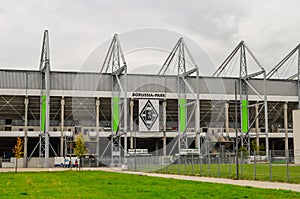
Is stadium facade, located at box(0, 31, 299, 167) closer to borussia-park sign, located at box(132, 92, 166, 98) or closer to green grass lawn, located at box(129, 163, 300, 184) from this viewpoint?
borussia-park sign, located at box(132, 92, 166, 98)

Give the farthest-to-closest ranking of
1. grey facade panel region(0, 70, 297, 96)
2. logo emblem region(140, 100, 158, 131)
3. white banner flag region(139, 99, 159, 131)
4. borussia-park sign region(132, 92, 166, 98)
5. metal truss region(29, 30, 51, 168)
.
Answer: borussia-park sign region(132, 92, 166, 98) < grey facade panel region(0, 70, 297, 96) < metal truss region(29, 30, 51, 168) < white banner flag region(139, 99, 159, 131) < logo emblem region(140, 100, 158, 131)

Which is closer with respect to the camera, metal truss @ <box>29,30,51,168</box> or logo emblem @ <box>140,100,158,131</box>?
logo emblem @ <box>140,100,158,131</box>

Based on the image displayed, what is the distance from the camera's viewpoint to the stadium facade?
69625 mm

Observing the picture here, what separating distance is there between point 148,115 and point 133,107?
10.9 metres

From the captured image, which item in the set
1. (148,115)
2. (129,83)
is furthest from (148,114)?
(129,83)

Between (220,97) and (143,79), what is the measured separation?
43.3 ft

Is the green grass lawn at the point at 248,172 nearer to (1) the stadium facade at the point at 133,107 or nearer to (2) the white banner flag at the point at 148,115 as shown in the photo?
(2) the white banner flag at the point at 148,115

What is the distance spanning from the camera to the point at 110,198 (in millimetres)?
17531

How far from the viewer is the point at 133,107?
76.0 metres

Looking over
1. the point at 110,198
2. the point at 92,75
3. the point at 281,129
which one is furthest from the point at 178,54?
the point at 110,198

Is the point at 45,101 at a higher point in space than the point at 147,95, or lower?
lower

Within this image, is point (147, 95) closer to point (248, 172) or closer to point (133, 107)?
point (133, 107)

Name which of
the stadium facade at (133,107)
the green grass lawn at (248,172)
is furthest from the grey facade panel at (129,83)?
the green grass lawn at (248,172)

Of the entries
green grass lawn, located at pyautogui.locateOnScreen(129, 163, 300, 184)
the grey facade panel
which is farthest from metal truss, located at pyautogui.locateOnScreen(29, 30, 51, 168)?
green grass lawn, located at pyautogui.locateOnScreen(129, 163, 300, 184)
